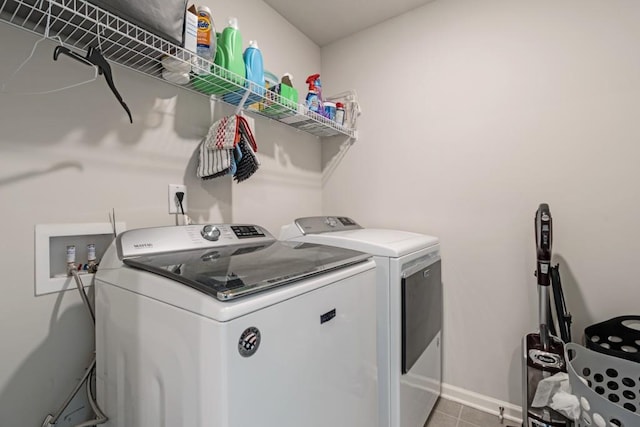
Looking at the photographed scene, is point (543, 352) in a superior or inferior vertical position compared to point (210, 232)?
inferior

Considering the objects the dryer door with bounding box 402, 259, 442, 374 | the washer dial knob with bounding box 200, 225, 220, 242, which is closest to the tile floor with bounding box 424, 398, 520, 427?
A: the dryer door with bounding box 402, 259, 442, 374

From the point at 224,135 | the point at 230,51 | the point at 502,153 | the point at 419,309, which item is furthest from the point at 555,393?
the point at 230,51

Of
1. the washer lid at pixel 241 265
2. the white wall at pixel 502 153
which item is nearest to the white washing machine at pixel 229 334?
the washer lid at pixel 241 265

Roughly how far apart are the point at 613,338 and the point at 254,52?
86.5 inches

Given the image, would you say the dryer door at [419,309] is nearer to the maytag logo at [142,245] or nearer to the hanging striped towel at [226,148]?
the hanging striped towel at [226,148]

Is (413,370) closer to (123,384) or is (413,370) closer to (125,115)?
(123,384)

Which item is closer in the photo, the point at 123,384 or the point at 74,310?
the point at 123,384

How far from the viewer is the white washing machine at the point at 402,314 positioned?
4.38 feet

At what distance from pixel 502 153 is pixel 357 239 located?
105cm

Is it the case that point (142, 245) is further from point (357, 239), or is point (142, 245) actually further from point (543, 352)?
point (543, 352)

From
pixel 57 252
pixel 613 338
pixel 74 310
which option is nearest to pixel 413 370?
pixel 613 338

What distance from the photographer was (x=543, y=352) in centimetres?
139

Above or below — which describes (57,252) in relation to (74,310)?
above

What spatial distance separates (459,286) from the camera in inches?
74.0
